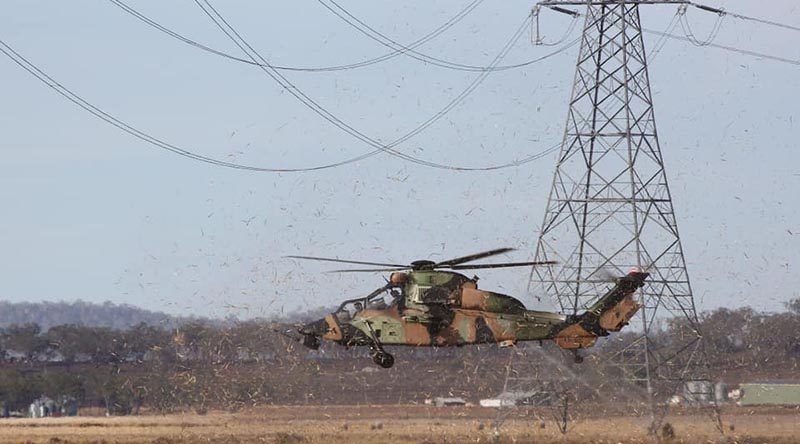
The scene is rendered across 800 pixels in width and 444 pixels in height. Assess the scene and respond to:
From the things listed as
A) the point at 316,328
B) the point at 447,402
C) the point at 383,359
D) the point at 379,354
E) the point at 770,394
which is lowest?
the point at 770,394

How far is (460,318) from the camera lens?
4991 cm

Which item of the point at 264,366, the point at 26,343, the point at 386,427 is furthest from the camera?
the point at 26,343

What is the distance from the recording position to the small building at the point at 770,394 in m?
109

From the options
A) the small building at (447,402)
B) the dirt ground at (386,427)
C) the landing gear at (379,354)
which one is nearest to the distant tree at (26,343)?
the dirt ground at (386,427)

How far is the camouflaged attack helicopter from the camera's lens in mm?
49812

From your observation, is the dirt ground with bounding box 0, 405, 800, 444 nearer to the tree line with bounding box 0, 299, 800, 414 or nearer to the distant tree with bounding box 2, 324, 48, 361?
the tree line with bounding box 0, 299, 800, 414

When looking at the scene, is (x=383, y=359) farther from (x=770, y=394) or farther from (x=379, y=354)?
(x=770, y=394)

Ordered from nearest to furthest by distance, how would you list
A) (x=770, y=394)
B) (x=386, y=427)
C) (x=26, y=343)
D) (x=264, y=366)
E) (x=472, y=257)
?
(x=472, y=257) → (x=386, y=427) → (x=264, y=366) → (x=770, y=394) → (x=26, y=343)

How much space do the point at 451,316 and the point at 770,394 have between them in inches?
2594

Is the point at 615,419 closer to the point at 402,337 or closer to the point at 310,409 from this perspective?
the point at 310,409

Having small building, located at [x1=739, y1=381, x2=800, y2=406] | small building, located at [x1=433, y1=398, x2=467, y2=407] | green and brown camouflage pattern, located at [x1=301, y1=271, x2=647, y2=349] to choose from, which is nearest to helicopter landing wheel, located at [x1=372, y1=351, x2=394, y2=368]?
green and brown camouflage pattern, located at [x1=301, y1=271, x2=647, y2=349]

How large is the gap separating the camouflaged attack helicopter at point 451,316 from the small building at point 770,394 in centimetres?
6036

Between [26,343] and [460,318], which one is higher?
[26,343]

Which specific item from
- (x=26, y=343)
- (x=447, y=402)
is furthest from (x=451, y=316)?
(x=26, y=343)
